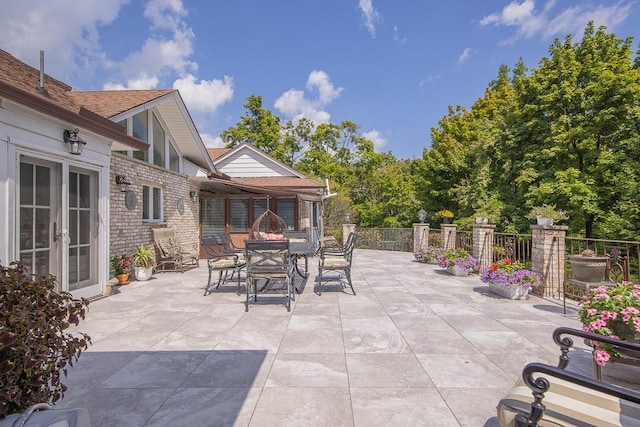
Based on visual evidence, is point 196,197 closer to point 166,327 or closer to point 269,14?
point 269,14

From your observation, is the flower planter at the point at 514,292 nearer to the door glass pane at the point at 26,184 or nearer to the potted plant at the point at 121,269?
the potted plant at the point at 121,269

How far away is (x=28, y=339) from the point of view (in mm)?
1633

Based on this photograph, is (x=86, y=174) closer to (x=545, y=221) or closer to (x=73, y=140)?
(x=73, y=140)

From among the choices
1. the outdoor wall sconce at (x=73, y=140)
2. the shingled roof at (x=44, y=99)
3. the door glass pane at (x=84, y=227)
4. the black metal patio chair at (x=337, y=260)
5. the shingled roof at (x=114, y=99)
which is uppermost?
the shingled roof at (x=114, y=99)

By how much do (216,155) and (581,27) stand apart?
17588 mm

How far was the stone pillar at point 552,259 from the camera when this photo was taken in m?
6.29

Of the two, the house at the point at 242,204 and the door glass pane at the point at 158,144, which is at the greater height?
the door glass pane at the point at 158,144

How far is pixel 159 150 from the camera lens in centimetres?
974

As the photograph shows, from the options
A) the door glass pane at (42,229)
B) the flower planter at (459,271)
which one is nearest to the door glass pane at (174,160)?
the door glass pane at (42,229)

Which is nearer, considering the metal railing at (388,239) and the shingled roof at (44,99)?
the shingled roof at (44,99)

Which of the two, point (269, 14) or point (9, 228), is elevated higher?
point (269, 14)

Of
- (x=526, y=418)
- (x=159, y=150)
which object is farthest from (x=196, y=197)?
(x=526, y=418)

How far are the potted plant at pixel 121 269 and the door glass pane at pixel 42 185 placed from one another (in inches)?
97.5

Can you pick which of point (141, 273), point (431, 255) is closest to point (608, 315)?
point (141, 273)
